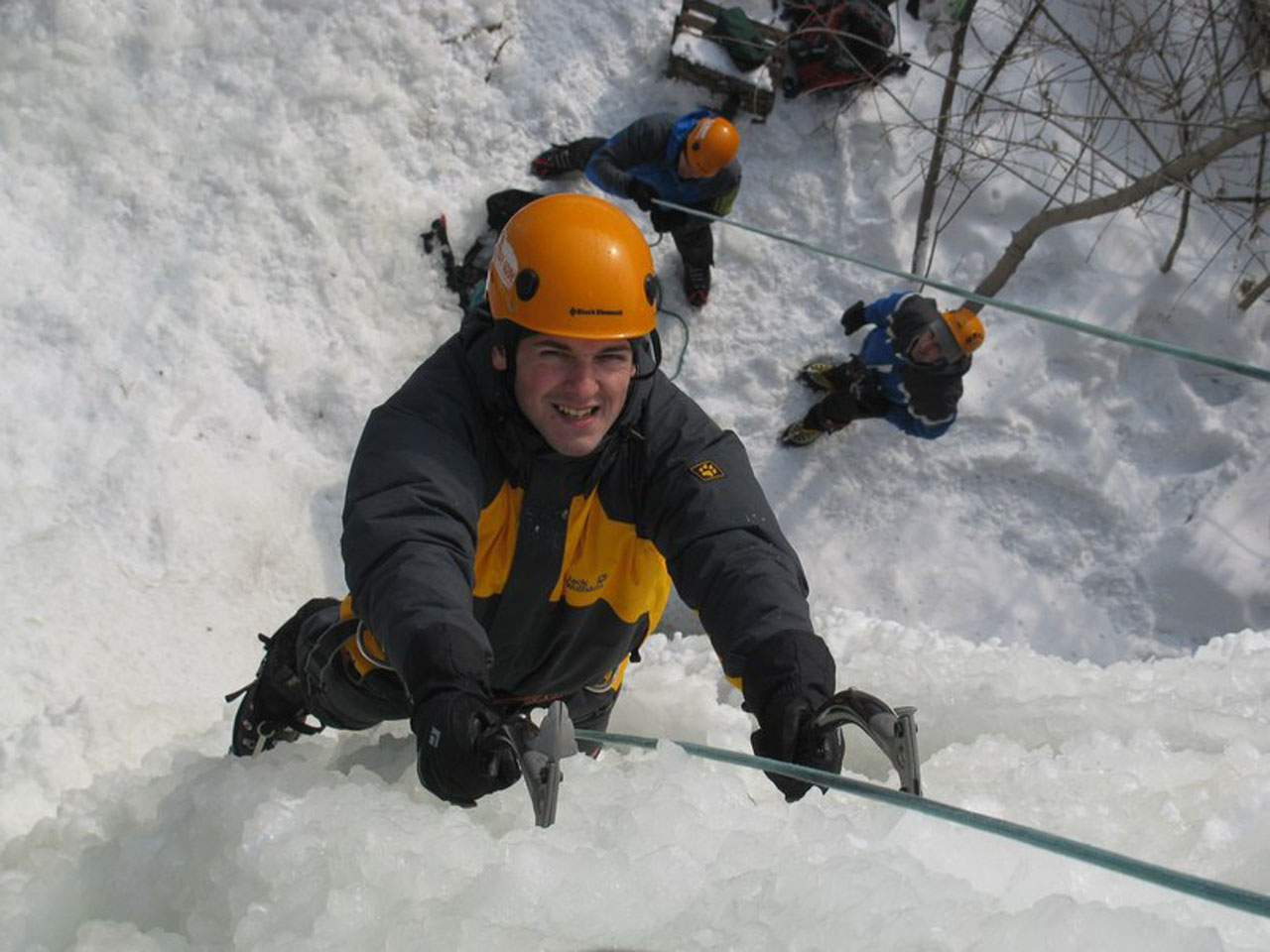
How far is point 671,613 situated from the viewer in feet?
14.6

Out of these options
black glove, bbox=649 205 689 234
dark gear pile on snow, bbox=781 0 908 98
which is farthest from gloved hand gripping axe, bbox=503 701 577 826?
dark gear pile on snow, bbox=781 0 908 98

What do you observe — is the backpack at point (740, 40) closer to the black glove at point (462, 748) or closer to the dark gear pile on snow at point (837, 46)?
the dark gear pile on snow at point (837, 46)

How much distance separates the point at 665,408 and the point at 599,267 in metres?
0.32

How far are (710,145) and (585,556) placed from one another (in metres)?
2.89

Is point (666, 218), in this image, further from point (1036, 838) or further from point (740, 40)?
point (1036, 838)

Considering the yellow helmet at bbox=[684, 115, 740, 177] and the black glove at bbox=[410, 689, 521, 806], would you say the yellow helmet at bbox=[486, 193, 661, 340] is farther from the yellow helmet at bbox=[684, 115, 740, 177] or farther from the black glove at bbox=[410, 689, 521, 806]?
the yellow helmet at bbox=[684, 115, 740, 177]

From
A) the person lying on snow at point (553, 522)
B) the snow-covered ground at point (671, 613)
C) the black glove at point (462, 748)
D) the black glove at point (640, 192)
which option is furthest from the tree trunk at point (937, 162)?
the black glove at point (462, 748)

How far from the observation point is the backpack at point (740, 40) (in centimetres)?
514

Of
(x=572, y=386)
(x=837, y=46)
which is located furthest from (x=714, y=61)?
(x=572, y=386)

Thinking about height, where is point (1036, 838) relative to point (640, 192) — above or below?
below

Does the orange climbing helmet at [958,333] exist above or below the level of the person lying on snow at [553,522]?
above

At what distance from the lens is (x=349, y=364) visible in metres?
4.41

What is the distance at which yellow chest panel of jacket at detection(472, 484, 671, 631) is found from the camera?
2.01 meters

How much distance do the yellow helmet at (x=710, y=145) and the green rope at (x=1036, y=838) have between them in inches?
129
